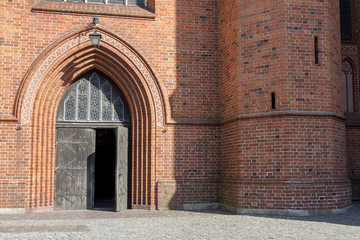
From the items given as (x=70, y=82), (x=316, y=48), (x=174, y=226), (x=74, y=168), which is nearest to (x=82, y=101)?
(x=70, y=82)

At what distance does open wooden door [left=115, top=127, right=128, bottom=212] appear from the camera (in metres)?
9.89

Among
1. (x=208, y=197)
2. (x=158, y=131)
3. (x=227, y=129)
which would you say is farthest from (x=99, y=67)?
(x=208, y=197)

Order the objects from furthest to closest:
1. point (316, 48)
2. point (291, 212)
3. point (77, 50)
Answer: point (77, 50), point (316, 48), point (291, 212)

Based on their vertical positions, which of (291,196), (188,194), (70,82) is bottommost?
(188,194)

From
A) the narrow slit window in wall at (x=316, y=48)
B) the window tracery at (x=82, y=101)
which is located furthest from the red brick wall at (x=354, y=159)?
the window tracery at (x=82, y=101)

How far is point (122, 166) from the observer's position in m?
10.1

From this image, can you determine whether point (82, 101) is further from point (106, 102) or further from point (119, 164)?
point (119, 164)

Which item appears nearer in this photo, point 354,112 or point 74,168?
point 74,168

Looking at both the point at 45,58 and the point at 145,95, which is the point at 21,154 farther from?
the point at 145,95

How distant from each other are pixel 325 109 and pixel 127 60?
5.12 meters

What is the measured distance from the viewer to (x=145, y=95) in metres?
10.1

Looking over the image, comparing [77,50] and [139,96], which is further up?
[77,50]

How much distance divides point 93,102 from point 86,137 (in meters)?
0.97

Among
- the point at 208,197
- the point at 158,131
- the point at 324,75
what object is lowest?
the point at 208,197
